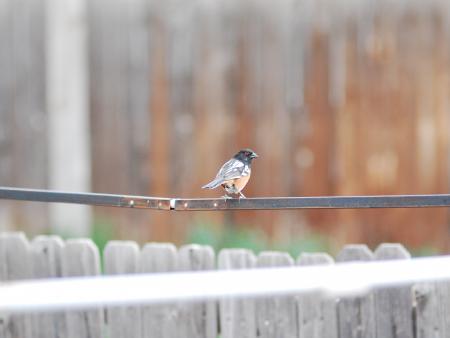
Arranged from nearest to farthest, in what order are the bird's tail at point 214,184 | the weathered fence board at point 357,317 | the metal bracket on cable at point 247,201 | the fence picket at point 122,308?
the metal bracket on cable at point 247,201
the bird's tail at point 214,184
the weathered fence board at point 357,317
the fence picket at point 122,308

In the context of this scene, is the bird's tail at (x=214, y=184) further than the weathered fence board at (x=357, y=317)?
No

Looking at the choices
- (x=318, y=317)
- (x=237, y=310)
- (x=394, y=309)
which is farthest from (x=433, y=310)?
(x=237, y=310)

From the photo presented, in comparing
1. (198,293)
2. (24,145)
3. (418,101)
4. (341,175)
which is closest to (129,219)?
(24,145)

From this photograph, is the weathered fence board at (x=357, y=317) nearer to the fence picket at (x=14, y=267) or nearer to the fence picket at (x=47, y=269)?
the fence picket at (x=47, y=269)

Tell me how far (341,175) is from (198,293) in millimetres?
4416

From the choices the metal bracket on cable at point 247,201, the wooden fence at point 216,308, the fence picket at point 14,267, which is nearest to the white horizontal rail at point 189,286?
the metal bracket on cable at point 247,201

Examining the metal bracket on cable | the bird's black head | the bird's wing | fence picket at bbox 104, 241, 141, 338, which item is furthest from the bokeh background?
the metal bracket on cable

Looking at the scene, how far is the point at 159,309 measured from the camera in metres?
4.03

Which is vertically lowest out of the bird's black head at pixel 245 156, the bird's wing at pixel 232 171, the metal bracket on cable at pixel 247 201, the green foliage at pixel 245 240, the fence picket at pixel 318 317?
the fence picket at pixel 318 317

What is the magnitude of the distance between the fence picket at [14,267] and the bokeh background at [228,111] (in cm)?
162

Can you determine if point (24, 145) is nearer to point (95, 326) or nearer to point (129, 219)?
A: point (129, 219)

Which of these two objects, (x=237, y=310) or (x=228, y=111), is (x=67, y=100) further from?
(x=237, y=310)

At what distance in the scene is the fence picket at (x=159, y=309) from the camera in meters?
4.03

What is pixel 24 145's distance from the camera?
6.36 meters
